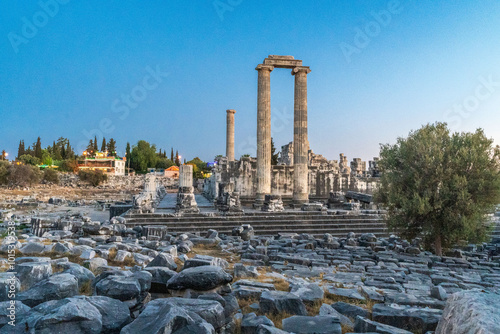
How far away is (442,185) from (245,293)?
7.55 metres

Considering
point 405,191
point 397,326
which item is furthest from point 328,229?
point 397,326

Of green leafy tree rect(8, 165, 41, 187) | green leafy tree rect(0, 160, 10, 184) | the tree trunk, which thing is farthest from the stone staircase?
green leafy tree rect(0, 160, 10, 184)

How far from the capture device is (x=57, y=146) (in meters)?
96.1

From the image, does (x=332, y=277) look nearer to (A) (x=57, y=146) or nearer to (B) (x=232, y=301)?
(B) (x=232, y=301)

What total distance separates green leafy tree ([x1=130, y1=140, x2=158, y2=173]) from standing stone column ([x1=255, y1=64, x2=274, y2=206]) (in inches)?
3103

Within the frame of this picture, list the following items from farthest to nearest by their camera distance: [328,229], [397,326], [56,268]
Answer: [328,229] < [56,268] < [397,326]

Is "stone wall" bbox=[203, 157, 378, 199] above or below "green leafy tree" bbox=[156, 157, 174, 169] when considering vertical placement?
below

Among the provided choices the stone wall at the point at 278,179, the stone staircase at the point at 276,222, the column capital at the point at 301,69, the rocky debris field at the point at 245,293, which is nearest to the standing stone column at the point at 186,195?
the stone staircase at the point at 276,222

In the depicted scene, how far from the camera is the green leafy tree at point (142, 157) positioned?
304 feet

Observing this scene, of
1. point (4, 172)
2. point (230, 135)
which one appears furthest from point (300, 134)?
point (4, 172)

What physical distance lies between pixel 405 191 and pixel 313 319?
769 cm

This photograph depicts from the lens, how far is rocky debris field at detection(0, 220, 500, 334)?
3.23 m

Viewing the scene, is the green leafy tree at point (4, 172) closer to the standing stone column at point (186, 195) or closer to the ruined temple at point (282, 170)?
the ruined temple at point (282, 170)

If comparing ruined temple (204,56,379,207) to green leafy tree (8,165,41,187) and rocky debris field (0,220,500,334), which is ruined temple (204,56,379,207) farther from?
green leafy tree (8,165,41,187)
